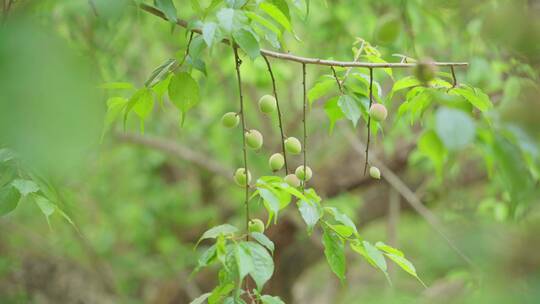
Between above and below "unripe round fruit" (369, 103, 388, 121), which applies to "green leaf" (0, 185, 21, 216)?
below

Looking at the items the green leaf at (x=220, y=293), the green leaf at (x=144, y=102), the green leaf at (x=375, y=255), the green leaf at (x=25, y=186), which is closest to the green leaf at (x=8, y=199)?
the green leaf at (x=25, y=186)

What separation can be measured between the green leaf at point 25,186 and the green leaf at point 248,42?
1.33 ft

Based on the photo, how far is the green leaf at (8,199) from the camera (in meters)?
1.00

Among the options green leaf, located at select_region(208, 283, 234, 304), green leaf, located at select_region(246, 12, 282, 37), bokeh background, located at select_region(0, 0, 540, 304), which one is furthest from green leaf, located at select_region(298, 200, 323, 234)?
bokeh background, located at select_region(0, 0, 540, 304)

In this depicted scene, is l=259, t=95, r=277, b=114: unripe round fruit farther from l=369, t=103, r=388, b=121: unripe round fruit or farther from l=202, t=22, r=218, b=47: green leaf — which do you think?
l=202, t=22, r=218, b=47: green leaf

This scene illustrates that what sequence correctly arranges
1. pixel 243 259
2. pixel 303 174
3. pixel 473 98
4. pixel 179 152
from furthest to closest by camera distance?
pixel 179 152 < pixel 303 174 < pixel 473 98 < pixel 243 259

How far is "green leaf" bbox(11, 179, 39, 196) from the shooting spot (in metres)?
0.99

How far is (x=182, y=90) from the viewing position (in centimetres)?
101

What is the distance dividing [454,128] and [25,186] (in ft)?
2.29

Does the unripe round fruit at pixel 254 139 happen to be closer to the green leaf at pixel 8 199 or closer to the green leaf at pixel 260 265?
the green leaf at pixel 260 265

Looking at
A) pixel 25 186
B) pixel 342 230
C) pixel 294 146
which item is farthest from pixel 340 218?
pixel 25 186

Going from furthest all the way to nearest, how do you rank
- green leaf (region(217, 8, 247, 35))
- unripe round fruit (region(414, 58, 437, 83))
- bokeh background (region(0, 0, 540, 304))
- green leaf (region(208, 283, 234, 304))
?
Answer: bokeh background (region(0, 0, 540, 304)) < green leaf (region(208, 283, 234, 304)) < green leaf (region(217, 8, 247, 35)) < unripe round fruit (region(414, 58, 437, 83))

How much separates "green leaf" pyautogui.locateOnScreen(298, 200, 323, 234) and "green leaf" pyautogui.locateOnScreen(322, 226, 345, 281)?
7 cm

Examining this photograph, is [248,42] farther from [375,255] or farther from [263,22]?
[375,255]
